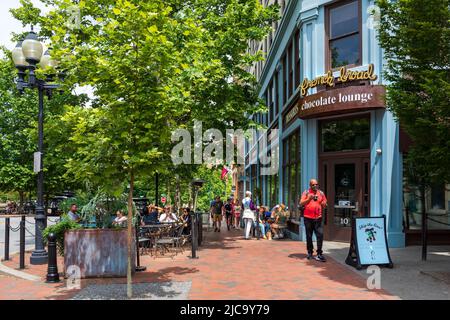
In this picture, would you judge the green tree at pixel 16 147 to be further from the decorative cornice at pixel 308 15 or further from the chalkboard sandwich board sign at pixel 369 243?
the chalkboard sandwich board sign at pixel 369 243

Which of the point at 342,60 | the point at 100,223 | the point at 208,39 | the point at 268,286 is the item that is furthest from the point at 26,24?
the point at 268,286

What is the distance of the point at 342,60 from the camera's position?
14.0 meters

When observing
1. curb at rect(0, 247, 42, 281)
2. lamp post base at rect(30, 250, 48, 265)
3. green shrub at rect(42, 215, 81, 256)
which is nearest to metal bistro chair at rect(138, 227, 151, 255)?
lamp post base at rect(30, 250, 48, 265)

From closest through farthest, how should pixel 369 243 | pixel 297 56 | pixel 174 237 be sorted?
pixel 369 243 → pixel 174 237 → pixel 297 56

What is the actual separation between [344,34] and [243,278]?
8949 mm

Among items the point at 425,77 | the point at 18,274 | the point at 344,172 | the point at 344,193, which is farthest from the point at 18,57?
the point at 344,193

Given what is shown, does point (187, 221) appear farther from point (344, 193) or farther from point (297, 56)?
point (297, 56)

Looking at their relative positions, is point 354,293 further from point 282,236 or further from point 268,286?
point 282,236

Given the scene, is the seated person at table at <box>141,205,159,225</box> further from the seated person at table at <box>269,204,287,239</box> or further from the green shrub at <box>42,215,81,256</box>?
the green shrub at <box>42,215,81,256</box>

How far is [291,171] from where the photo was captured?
1789cm

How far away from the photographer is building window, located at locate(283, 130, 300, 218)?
654 inches

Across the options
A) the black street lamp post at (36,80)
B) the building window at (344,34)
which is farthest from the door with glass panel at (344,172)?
the black street lamp post at (36,80)

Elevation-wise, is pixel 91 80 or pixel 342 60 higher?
pixel 342 60

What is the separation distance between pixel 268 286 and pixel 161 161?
2.98 metres
